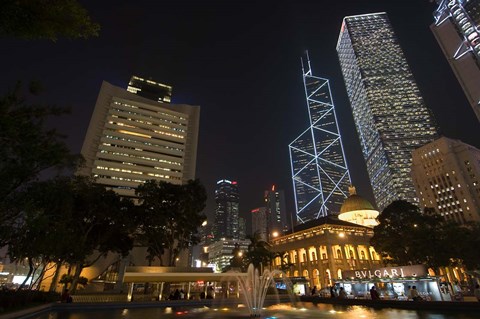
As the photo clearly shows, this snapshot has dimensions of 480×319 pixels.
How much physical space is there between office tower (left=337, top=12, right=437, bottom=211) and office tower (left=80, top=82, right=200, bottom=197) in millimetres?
122024

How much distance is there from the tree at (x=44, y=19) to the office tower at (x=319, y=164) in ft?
500

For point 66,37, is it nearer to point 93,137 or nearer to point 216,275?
point 216,275

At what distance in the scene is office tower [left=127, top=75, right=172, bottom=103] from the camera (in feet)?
414

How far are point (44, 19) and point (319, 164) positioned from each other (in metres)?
162

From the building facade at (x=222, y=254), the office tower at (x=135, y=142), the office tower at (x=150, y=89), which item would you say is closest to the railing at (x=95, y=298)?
the office tower at (x=135, y=142)

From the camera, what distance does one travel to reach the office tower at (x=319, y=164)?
157500mm

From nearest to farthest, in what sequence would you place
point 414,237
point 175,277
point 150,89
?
point 175,277 → point 414,237 → point 150,89

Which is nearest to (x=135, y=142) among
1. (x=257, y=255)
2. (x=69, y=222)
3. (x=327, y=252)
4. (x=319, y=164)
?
(x=257, y=255)

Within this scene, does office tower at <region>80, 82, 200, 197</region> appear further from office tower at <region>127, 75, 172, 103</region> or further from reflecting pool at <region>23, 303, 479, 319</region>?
reflecting pool at <region>23, 303, 479, 319</region>

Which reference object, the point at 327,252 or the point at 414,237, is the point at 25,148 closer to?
the point at 414,237

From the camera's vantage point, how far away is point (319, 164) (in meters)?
161

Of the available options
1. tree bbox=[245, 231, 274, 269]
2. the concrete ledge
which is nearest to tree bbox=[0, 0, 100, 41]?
the concrete ledge

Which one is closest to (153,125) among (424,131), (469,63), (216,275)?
(216,275)

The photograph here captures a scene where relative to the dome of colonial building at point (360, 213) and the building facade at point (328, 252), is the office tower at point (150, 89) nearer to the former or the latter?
the dome of colonial building at point (360, 213)
